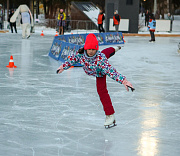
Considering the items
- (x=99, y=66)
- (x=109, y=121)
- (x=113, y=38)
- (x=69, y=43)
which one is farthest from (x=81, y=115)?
(x=113, y=38)

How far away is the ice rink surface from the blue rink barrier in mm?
1310

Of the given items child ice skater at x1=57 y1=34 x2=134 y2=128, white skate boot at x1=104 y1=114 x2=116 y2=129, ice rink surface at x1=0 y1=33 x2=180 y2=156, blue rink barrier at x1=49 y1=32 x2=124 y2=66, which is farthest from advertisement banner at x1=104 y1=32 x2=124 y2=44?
child ice skater at x1=57 y1=34 x2=134 y2=128

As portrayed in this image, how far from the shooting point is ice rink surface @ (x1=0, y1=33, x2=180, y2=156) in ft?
18.8

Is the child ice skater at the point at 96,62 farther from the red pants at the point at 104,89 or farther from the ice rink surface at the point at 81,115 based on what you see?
the ice rink surface at the point at 81,115

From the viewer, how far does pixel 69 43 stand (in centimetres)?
1475

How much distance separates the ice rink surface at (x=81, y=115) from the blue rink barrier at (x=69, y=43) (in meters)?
1.31

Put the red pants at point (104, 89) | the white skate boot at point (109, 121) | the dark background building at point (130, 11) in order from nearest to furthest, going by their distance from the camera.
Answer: the red pants at point (104, 89), the white skate boot at point (109, 121), the dark background building at point (130, 11)

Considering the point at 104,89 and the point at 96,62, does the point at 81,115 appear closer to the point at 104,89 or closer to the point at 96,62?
the point at 104,89

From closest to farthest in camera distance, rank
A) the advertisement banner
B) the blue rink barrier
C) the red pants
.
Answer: the red pants
the blue rink barrier
the advertisement banner

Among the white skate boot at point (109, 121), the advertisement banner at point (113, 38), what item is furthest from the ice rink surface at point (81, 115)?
the advertisement banner at point (113, 38)

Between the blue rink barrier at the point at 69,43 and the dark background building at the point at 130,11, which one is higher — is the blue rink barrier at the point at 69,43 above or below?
below

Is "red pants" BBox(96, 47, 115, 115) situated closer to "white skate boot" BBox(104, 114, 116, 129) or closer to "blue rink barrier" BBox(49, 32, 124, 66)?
"white skate boot" BBox(104, 114, 116, 129)

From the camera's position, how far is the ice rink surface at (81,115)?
573 centimetres

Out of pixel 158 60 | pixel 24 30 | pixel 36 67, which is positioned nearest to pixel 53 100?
pixel 36 67
